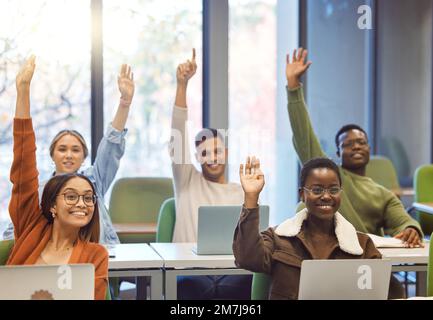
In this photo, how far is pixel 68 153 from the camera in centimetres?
411

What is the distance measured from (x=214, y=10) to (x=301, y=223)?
11.8 ft

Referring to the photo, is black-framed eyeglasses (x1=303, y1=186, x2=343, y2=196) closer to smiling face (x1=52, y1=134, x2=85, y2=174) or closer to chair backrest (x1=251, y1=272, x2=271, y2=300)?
chair backrest (x1=251, y1=272, x2=271, y2=300)

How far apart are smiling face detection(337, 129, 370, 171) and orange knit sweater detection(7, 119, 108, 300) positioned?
178 cm

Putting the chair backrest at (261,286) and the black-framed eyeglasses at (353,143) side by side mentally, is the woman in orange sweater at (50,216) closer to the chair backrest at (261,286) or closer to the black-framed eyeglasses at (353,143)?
the chair backrest at (261,286)

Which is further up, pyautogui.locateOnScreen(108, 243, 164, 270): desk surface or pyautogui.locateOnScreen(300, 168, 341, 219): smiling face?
pyautogui.locateOnScreen(300, 168, 341, 219): smiling face

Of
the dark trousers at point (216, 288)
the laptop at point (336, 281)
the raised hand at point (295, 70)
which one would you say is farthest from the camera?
the raised hand at point (295, 70)

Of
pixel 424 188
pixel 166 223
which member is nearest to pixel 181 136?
pixel 166 223

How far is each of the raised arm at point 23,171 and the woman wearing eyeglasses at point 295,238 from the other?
82 centimetres

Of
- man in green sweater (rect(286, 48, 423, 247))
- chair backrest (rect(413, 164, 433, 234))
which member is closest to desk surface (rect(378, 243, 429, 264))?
man in green sweater (rect(286, 48, 423, 247))

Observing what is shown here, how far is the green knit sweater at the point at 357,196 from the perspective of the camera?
13.6 feet

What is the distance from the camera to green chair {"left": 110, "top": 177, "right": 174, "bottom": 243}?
507 centimetres

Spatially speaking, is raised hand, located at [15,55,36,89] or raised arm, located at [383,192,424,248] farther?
raised arm, located at [383,192,424,248]

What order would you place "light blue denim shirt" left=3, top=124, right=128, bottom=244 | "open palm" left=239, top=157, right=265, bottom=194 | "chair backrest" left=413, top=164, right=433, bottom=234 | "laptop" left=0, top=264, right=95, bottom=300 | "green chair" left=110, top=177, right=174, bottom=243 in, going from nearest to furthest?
1. "laptop" left=0, top=264, right=95, bottom=300
2. "open palm" left=239, top=157, right=265, bottom=194
3. "light blue denim shirt" left=3, top=124, right=128, bottom=244
4. "green chair" left=110, top=177, right=174, bottom=243
5. "chair backrest" left=413, top=164, right=433, bottom=234

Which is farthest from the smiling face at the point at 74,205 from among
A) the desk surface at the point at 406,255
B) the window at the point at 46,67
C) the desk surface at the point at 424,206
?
the window at the point at 46,67
